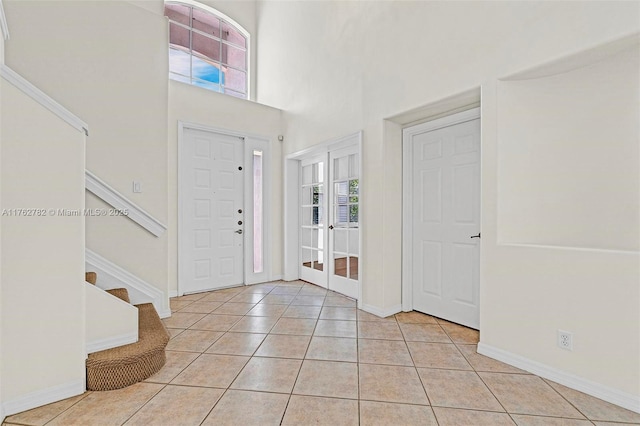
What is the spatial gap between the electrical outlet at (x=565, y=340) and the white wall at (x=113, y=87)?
11.0 ft

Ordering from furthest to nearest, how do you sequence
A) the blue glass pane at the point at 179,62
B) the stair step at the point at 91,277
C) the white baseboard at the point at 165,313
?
the blue glass pane at the point at 179,62 < the white baseboard at the point at 165,313 < the stair step at the point at 91,277

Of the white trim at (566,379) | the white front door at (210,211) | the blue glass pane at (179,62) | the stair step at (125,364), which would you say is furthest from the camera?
the blue glass pane at (179,62)

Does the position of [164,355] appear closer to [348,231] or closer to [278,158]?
[348,231]

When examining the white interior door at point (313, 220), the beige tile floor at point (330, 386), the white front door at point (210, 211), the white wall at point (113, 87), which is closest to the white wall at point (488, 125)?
the beige tile floor at point (330, 386)

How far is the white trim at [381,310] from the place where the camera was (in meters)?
3.27

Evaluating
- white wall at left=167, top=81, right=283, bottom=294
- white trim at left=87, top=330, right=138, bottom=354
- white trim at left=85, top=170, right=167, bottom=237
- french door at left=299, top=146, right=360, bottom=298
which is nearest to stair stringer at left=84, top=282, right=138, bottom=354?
white trim at left=87, top=330, right=138, bottom=354

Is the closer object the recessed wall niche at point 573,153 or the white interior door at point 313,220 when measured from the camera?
the recessed wall niche at point 573,153

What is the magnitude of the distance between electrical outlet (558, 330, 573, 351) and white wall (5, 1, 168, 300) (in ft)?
11.0

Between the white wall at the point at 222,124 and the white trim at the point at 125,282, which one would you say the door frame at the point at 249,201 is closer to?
the white wall at the point at 222,124

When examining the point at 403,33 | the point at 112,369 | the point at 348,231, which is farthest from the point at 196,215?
the point at 403,33

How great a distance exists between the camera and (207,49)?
5062 mm

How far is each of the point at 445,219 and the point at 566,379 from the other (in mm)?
1537

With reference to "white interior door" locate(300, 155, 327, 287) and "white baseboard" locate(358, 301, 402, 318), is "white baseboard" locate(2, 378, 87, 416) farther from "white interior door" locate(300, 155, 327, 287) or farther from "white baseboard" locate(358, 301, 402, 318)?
"white interior door" locate(300, 155, 327, 287)

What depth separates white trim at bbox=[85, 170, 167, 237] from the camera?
2.67 m
